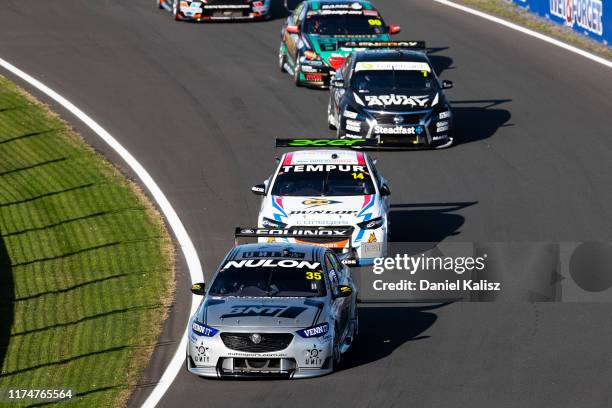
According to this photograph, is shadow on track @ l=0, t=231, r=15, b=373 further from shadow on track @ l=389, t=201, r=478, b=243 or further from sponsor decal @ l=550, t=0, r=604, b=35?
sponsor decal @ l=550, t=0, r=604, b=35

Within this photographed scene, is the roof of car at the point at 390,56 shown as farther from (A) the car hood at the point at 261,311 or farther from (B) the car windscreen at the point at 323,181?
(A) the car hood at the point at 261,311

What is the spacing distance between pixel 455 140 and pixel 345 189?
304 inches

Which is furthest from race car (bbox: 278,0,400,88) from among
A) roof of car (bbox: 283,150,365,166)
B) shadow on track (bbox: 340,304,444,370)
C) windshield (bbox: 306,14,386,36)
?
shadow on track (bbox: 340,304,444,370)

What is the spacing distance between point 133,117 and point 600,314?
1457 cm

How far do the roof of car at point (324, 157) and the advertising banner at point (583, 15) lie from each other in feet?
44.0

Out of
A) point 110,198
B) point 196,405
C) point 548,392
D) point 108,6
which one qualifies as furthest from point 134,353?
point 108,6

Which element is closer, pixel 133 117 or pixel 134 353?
pixel 134 353

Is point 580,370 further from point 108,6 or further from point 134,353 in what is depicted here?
point 108,6

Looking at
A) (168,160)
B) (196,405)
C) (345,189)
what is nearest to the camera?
(196,405)

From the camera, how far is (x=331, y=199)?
21.6 metres

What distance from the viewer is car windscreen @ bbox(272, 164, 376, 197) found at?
71.7 feet

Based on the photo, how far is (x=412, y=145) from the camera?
28.0 metres

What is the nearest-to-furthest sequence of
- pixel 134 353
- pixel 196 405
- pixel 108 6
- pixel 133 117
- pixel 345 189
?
1. pixel 196 405
2. pixel 134 353
3. pixel 345 189
4. pixel 133 117
5. pixel 108 6

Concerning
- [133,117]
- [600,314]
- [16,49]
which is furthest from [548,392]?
[16,49]
